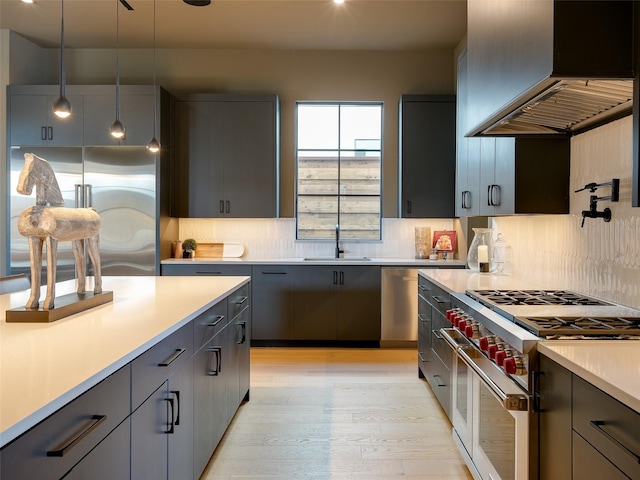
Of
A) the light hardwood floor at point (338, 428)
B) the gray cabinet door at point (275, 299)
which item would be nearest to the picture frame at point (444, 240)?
the light hardwood floor at point (338, 428)

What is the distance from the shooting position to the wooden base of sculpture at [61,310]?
1679 mm

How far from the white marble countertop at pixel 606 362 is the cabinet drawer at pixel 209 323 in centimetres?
135

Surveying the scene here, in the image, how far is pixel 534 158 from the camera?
2.56 meters

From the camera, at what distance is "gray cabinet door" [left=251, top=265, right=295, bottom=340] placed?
4539 mm

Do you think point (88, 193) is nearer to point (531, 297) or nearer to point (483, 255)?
point (483, 255)

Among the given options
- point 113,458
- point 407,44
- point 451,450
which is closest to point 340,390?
point 451,450

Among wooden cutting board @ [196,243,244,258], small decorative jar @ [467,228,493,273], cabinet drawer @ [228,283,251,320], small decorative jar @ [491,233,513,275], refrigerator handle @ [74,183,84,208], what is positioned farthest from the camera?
wooden cutting board @ [196,243,244,258]

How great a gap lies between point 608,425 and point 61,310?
1.80m

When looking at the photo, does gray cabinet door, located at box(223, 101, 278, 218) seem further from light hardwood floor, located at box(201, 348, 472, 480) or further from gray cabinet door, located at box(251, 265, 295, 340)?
light hardwood floor, located at box(201, 348, 472, 480)

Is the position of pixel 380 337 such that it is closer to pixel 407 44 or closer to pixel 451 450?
pixel 451 450

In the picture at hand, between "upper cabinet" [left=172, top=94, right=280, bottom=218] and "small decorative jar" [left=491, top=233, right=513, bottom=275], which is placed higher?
"upper cabinet" [left=172, top=94, right=280, bottom=218]

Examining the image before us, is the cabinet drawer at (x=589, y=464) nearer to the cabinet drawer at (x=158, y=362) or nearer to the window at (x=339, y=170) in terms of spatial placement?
the cabinet drawer at (x=158, y=362)

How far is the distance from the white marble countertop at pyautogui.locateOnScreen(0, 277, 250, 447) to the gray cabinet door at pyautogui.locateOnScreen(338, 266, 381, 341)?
2252 millimetres

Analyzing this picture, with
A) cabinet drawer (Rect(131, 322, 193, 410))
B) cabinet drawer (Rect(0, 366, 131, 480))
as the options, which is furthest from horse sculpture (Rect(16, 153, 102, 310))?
cabinet drawer (Rect(0, 366, 131, 480))
